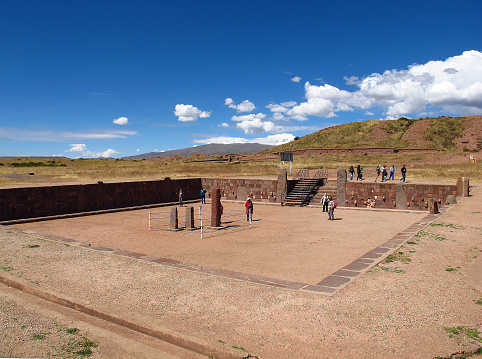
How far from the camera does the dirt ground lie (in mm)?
10586

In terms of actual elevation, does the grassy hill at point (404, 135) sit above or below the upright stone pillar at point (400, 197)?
above

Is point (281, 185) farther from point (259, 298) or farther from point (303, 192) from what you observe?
point (259, 298)

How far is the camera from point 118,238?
14.7 metres

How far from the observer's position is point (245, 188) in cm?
3000

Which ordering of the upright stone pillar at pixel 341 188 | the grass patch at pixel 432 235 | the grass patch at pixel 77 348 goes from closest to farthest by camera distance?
the grass patch at pixel 77 348
the grass patch at pixel 432 235
the upright stone pillar at pixel 341 188

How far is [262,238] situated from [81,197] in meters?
12.6

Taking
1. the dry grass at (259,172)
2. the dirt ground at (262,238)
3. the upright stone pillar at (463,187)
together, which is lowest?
the dirt ground at (262,238)

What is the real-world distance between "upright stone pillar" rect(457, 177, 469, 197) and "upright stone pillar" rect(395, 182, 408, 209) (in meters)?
3.01

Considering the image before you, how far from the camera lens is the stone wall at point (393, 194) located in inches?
921

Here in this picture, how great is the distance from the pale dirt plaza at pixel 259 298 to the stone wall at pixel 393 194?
35.1 feet

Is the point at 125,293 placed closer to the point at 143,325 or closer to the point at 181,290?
the point at 181,290

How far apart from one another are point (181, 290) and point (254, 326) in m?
2.14

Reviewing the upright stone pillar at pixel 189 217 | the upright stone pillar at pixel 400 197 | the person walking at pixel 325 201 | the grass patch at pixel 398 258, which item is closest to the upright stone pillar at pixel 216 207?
the upright stone pillar at pixel 189 217

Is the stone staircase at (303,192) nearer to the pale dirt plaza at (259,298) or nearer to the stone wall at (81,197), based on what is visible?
the stone wall at (81,197)
